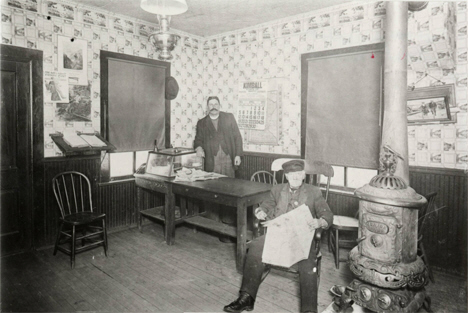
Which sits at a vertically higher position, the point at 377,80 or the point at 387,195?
the point at 377,80

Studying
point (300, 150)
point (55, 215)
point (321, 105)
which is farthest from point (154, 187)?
point (321, 105)

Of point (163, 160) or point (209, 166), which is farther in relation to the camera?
point (209, 166)

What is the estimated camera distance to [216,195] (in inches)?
146

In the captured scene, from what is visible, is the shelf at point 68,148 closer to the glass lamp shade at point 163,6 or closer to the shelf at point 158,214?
the shelf at point 158,214

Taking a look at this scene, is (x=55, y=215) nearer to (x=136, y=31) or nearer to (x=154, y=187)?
(x=154, y=187)

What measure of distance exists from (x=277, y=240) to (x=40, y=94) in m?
3.39

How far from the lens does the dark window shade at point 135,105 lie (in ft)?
15.9

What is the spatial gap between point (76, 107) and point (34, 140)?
68 centimetres

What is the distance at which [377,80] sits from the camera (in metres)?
3.96

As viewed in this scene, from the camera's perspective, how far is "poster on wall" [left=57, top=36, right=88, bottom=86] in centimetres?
427

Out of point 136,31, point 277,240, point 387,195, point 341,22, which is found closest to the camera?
point 387,195

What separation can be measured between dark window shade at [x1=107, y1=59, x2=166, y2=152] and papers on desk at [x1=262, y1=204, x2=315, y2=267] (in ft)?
10.1

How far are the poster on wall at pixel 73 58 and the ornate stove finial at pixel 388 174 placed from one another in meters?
3.84

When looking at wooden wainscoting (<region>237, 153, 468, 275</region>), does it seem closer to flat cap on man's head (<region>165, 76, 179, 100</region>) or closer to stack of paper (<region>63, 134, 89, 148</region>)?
flat cap on man's head (<region>165, 76, 179, 100</region>)
